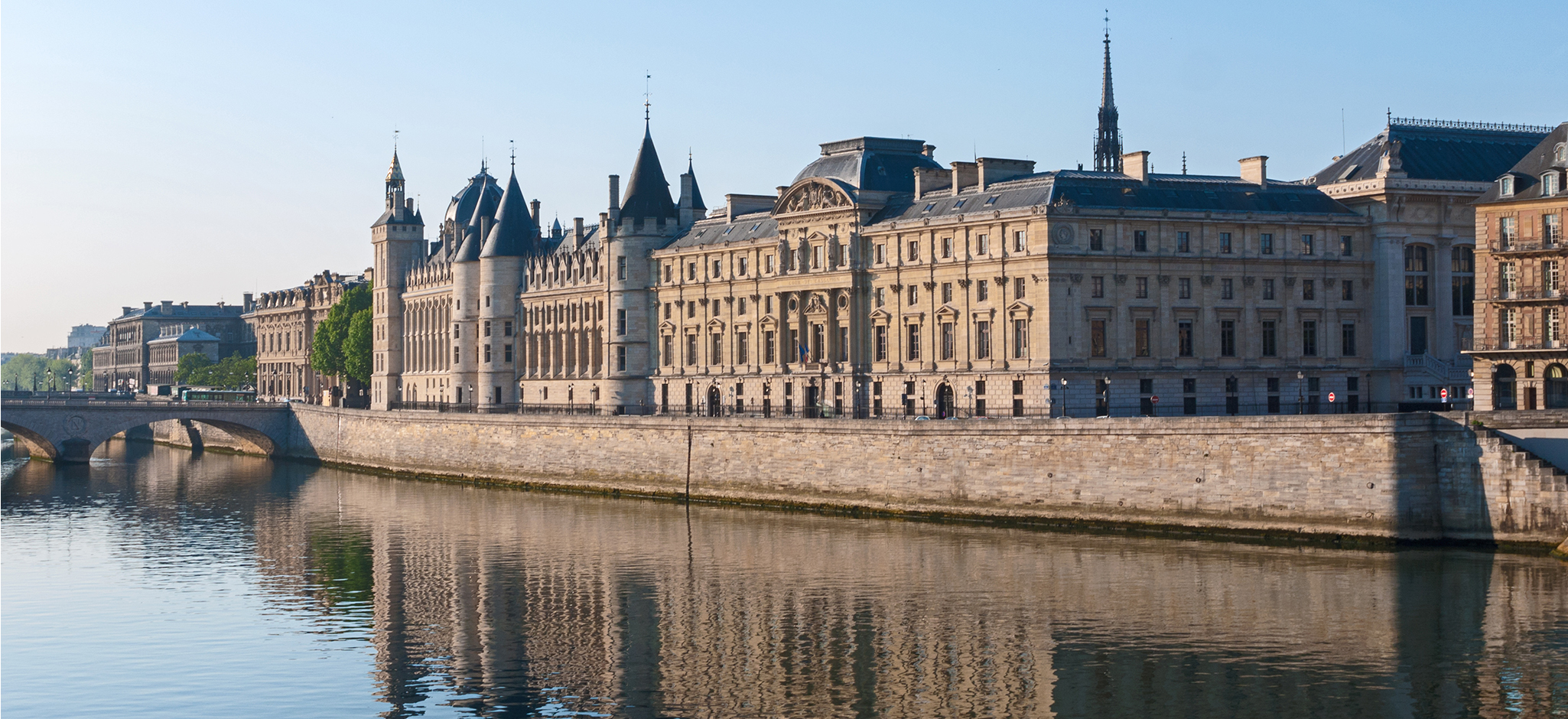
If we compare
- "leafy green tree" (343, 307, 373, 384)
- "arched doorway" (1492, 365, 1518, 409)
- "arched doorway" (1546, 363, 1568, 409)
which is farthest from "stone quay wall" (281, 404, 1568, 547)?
"leafy green tree" (343, 307, 373, 384)

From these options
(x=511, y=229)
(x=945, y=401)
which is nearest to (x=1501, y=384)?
(x=945, y=401)

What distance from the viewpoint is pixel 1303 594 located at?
180 feet

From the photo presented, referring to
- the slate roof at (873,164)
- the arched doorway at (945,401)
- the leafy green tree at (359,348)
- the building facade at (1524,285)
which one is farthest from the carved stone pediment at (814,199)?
the leafy green tree at (359,348)

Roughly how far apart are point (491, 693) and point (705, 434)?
153 ft

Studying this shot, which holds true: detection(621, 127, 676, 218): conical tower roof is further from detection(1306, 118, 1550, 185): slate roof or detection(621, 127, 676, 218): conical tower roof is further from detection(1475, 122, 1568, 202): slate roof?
detection(1475, 122, 1568, 202): slate roof

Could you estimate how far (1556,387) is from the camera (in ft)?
242

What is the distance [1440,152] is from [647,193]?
165 ft

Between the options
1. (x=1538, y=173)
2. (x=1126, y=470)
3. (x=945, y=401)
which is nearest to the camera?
(x=1126, y=470)

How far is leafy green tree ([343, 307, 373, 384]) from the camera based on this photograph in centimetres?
17000

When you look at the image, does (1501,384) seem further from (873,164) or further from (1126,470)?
(873,164)

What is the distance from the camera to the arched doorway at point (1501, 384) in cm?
7525

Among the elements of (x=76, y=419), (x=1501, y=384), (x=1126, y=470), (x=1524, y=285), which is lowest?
(x=1126, y=470)

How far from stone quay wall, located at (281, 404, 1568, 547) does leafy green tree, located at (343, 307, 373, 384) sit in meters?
72.1

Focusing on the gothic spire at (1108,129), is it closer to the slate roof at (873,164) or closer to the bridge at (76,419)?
the slate roof at (873,164)
